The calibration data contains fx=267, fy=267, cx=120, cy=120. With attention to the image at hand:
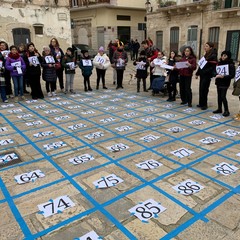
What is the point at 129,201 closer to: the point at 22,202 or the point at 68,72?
the point at 22,202

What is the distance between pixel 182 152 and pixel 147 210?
6.22ft

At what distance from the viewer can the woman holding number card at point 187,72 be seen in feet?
25.2

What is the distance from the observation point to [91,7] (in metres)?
29.4

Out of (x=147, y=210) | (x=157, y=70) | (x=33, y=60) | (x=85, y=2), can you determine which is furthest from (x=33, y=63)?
(x=85, y=2)

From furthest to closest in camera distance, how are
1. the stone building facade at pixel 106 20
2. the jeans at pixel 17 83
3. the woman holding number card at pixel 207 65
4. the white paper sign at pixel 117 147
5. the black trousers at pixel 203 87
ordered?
the stone building facade at pixel 106 20, the jeans at pixel 17 83, the black trousers at pixel 203 87, the woman holding number card at pixel 207 65, the white paper sign at pixel 117 147

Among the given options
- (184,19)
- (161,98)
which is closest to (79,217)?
(161,98)

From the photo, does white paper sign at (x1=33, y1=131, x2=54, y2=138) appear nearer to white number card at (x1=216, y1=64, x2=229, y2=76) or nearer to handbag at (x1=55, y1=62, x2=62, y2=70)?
handbag at (x1=55, y1=62, x2=62, y2=70)

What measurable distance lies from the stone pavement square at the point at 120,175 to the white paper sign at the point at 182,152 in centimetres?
2

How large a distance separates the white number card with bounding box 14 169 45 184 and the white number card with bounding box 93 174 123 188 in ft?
2.99

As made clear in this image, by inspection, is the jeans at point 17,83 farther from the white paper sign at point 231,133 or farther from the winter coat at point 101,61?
the white paper sign at point 231,133

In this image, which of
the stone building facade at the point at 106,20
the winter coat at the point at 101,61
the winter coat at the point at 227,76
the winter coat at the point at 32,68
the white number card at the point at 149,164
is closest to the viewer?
the white number card at the point at 149,164

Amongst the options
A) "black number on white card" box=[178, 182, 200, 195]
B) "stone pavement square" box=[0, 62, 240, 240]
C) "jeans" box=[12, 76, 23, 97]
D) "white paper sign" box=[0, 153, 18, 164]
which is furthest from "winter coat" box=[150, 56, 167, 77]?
"black number on white card" box=[178, 182, 200, 195]

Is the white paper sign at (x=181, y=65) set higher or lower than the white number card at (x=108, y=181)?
higher

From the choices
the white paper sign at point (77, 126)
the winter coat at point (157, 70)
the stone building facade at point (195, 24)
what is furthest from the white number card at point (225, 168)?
the stone building facade at point (195, 24)
